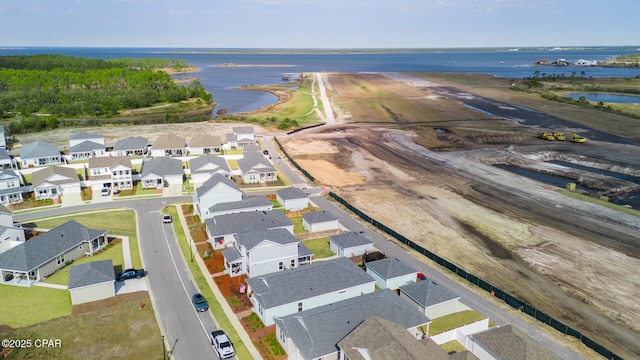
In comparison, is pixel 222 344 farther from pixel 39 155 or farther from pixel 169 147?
pixel 39 155

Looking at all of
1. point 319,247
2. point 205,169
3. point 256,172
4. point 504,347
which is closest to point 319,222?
point 319,247

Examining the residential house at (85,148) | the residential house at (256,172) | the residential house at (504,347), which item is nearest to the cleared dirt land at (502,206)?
the residential house at (504,347)

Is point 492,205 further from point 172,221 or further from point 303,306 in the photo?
point 172,221

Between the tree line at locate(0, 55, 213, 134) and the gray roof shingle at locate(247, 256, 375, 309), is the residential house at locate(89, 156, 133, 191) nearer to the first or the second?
the gray roof shingle at locate(247, 256, 375, 309)

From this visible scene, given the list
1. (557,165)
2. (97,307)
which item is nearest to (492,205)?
(557,165)

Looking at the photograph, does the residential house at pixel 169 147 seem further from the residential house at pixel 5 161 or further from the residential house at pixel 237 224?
the residential house at pixel 237 224
